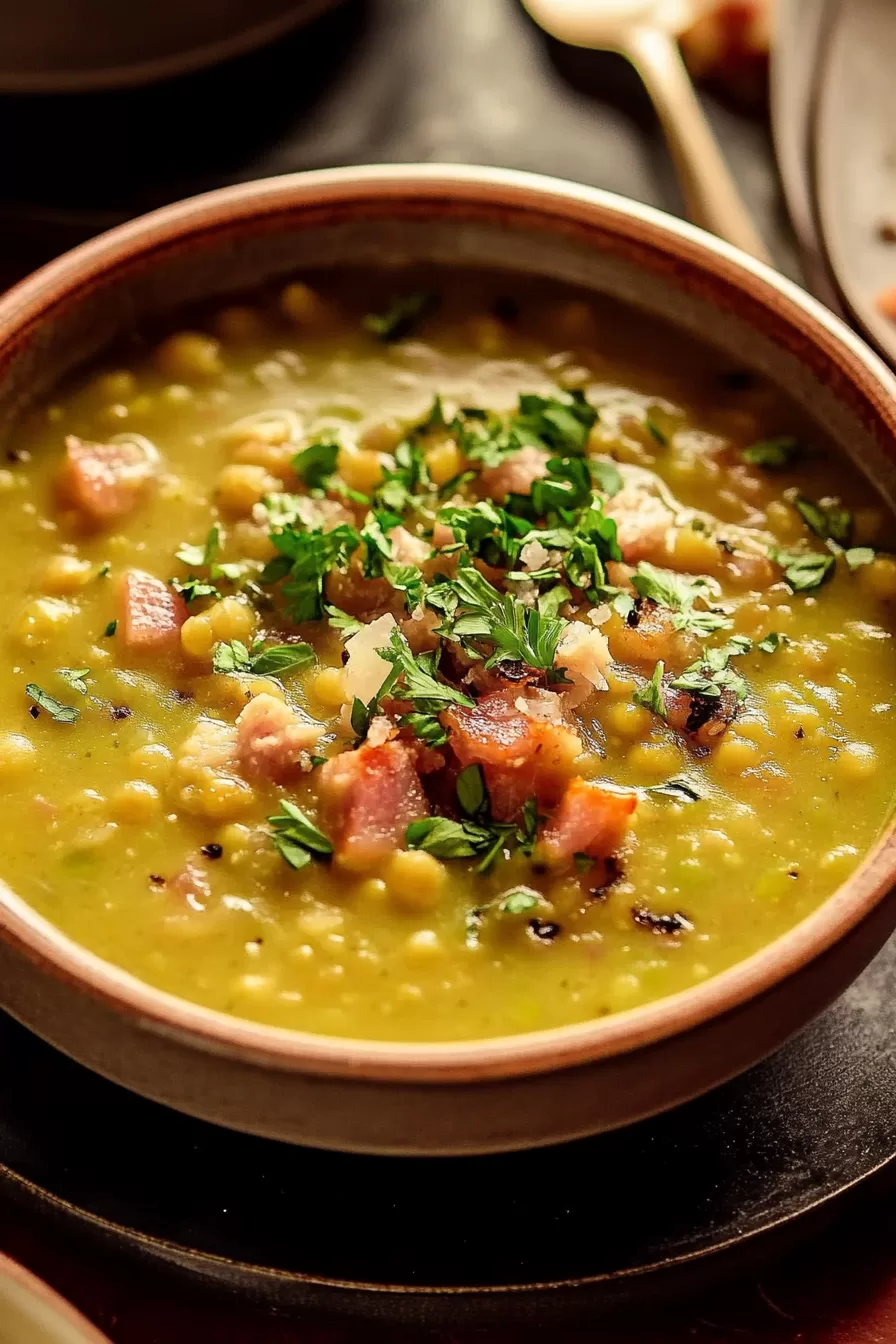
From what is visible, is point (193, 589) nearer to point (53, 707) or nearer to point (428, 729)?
point (53, 707)

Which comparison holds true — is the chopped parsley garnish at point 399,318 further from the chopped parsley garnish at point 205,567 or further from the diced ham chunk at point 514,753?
the diced ham chunk at point 514,753

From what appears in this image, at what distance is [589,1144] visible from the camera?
2611 mm

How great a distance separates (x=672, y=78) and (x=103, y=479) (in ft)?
6.84

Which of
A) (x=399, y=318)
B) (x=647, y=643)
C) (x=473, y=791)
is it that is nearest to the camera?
(x=473, y=791)

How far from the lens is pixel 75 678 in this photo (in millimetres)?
2836

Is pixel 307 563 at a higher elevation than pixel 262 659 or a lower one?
higher

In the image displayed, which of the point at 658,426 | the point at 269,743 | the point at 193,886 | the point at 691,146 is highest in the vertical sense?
the point at 691,146

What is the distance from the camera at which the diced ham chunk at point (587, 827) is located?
8.50 ft

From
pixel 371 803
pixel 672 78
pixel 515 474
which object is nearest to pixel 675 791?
pixel 371 803

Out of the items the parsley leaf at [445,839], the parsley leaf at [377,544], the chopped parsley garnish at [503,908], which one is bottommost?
the chopped parsley garnish at [503,908]

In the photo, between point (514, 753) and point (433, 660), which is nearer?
point (514, 753)

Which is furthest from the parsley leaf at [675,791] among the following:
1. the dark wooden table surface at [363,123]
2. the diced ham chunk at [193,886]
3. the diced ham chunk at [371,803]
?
the dark wooden table surface at [363,123]

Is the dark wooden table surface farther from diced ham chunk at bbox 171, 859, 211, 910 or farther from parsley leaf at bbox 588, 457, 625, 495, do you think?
diced ham chunk at bbox 171, 859, 211, 910

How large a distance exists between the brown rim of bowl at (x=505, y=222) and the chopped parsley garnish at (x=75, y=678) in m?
0.53
